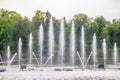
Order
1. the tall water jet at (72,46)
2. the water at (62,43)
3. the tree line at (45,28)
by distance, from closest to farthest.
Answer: the tall water jet at (72,46) < the water at (62,43) < the tree line at (45,28)

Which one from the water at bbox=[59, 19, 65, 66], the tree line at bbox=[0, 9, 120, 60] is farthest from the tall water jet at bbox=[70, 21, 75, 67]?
the water at bbox=[59, 19, 65, 66]

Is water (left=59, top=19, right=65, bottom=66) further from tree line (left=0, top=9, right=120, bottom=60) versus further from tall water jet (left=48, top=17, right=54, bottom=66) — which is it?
tall water jet (left=48, top=17, right=54, bottom=66)

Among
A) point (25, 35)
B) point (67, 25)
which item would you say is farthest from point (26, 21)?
point (67, 25)

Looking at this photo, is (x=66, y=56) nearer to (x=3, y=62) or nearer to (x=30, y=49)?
(x=30, y=49)

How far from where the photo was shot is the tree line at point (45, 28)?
23031mm

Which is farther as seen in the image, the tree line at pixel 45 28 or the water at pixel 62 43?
the tree line at pixel 45 28

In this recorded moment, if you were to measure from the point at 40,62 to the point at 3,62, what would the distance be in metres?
1.50

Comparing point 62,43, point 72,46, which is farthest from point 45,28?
point 72,46

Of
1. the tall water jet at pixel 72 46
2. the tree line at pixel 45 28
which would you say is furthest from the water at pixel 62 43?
the tall water jet at pixel 72 46

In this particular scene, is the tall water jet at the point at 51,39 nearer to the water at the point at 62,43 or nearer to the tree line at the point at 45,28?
the tree line at the point at 45,28

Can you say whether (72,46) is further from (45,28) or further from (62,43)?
(45,28)

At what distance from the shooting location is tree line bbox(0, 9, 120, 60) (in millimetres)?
23031

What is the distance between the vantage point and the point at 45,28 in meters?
24.6

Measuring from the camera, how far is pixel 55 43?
75.8 feet
